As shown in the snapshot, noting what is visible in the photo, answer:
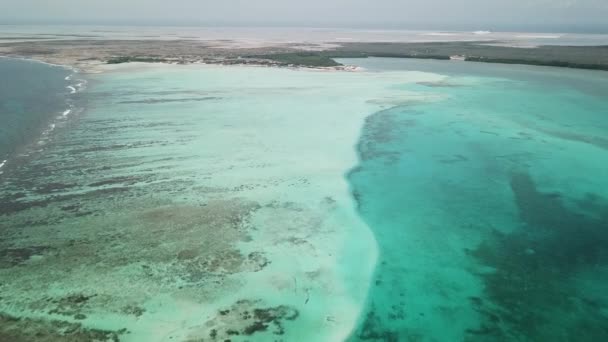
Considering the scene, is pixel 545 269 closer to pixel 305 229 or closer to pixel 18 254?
pixel 305 229

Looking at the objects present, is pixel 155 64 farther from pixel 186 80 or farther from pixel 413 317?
pixel 413 317

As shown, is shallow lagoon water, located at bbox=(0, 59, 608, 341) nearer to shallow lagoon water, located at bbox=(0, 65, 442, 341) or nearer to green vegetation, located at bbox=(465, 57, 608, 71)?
shallow lagoon water, located at bbox=(0, 65, 442, 341)

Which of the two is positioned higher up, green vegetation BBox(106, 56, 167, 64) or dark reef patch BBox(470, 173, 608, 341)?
green vegetation BBox(106, 56, 167, 64)

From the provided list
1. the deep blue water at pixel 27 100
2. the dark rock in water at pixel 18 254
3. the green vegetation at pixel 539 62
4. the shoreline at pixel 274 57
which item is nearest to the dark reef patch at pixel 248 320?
the dark rock in water at pixel 18 254

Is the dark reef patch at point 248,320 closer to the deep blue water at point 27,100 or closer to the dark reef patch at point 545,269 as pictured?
the dark reef patch at point 545,269

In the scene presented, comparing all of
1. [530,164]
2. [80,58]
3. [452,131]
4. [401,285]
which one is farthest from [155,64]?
[401,285]

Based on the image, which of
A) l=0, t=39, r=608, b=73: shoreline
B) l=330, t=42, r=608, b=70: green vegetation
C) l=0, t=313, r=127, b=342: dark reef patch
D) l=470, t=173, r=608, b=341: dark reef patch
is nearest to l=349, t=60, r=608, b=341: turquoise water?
l=470, t=173, r=608, b=341: dark reef patch
